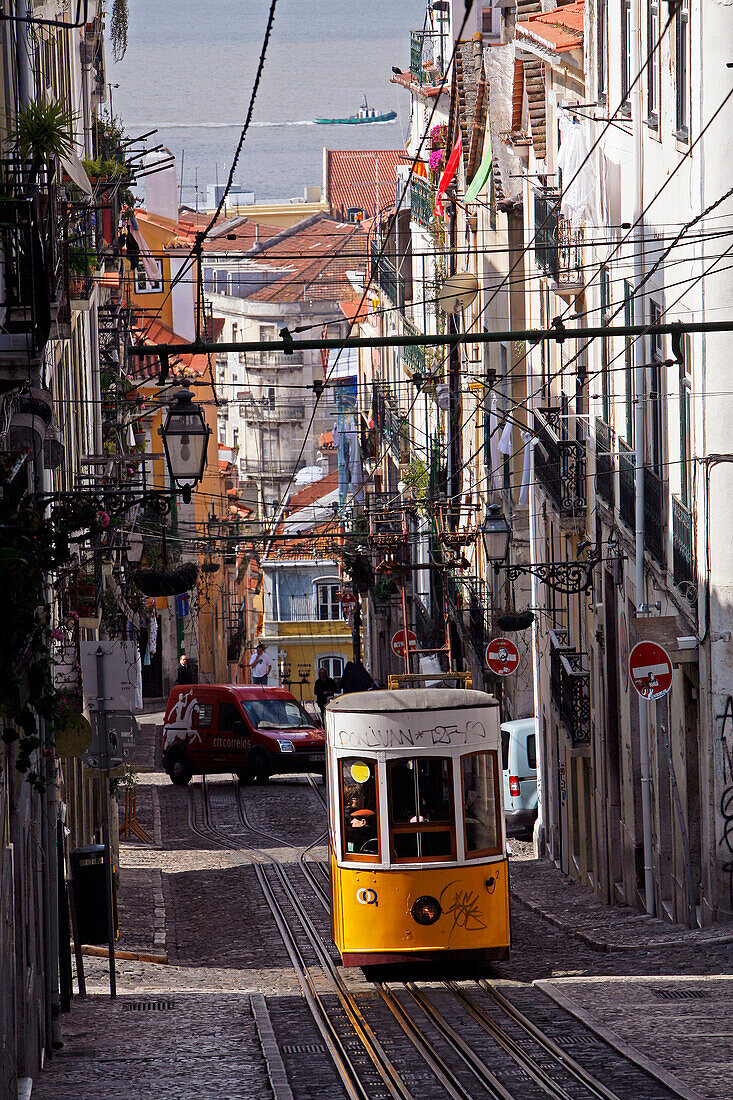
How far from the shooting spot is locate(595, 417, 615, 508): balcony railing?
20.2 m

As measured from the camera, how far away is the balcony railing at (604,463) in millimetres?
20203

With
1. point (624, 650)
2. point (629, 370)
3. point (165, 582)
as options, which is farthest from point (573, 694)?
point (165, 582)

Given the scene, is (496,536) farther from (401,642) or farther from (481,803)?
(401,642)

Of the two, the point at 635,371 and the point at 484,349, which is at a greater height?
the point at 484,349

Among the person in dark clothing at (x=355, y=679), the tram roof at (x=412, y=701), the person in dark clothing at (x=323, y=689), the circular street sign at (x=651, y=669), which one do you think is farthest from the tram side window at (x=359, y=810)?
the person in dark clothing at (x=323, y=689)

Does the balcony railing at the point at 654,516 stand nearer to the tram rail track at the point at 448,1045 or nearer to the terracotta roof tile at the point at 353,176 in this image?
the tram rail track at the point at 448,1045

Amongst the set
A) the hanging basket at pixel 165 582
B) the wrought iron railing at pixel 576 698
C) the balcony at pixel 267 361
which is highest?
the balcony at pixel 267 361

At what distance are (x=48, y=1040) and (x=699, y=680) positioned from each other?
6783 mm

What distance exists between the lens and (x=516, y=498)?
29844 mm

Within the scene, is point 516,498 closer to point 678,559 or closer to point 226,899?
point 226,899

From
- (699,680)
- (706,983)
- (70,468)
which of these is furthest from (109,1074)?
(70,468)

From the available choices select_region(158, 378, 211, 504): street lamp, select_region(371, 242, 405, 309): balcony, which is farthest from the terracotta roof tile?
select_region(158, 378, 211, 504): street lamp

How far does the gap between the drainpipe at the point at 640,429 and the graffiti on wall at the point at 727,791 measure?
2.47 m

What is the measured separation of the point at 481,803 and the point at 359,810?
1.03 metres
